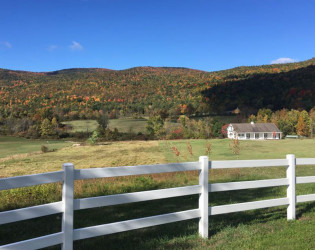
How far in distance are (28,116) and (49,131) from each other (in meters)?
17.3

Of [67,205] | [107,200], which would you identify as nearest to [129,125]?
[107,200]

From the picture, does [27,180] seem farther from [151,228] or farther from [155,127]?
[155,127]

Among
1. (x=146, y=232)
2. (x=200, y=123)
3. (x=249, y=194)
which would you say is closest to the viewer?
(x=146, y=232)

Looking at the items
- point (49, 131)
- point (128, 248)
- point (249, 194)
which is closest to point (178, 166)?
point (128, 248)

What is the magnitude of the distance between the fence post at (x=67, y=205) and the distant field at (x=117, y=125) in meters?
87.2

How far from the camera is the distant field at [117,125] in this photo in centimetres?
9170

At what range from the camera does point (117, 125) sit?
321 feet

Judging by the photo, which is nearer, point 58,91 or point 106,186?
point 106,186

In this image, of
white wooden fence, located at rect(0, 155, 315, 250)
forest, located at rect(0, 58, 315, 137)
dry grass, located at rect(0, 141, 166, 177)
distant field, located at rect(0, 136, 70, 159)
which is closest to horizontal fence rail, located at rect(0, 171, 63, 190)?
white wooden fence, located at rect(0, 155, 315, 250)

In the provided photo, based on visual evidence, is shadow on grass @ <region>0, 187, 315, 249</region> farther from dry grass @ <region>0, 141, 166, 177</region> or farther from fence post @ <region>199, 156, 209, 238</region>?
dry grass @ <region>0, 141, 166, 177</region>

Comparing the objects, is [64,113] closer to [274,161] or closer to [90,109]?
[90,109]

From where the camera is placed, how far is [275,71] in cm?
12144

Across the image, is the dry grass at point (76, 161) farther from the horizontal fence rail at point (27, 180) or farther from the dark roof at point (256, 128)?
the dark roof at point (256, 128)

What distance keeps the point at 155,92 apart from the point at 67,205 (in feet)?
406
